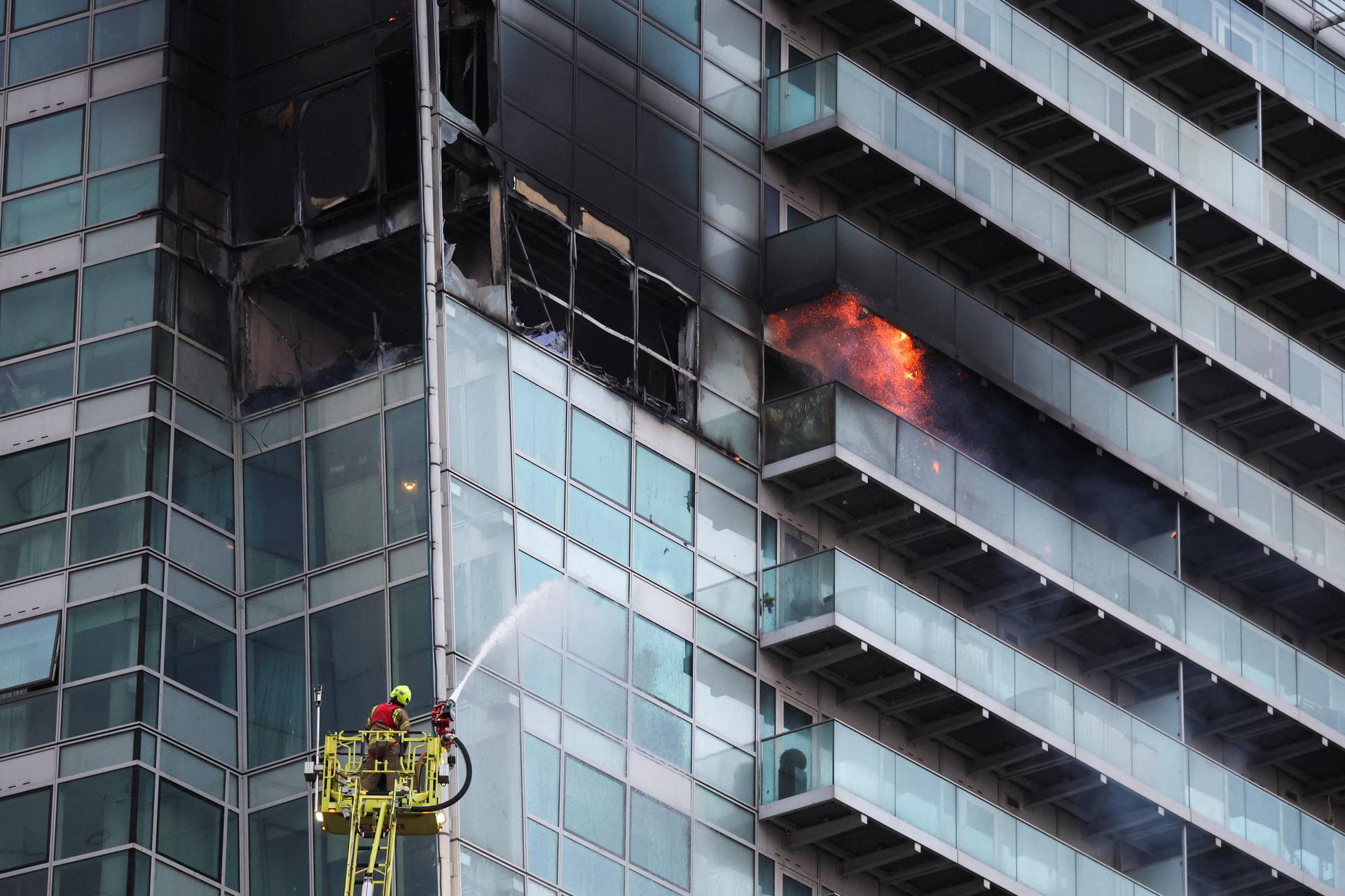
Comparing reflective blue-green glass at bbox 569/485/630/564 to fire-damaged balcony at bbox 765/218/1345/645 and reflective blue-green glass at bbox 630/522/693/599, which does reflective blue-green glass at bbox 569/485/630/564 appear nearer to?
reflective blue-green glass at bbox 630/522/693/599

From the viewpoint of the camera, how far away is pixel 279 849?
61.2 meters

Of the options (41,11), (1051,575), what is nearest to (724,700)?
(1051,575)

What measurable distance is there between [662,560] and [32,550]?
1057 cm

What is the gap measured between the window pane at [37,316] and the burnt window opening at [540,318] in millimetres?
7761

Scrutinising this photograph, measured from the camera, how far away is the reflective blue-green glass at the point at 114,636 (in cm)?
6184

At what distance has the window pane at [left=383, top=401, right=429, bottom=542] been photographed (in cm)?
6119

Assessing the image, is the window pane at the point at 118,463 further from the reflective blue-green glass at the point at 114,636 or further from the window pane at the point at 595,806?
the window pane at the point at 595,806

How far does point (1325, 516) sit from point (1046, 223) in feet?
29.9

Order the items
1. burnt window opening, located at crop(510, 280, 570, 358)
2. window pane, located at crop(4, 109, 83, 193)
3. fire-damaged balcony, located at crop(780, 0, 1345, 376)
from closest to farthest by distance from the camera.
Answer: burnt window opening, located at crop(510, 280, 570, 358) → window pane, located at crop(4, 109, 83, 193) → fire-damaged balcony, located at crop(780, 0, 1345, 376)

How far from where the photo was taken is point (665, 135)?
66.7 meters

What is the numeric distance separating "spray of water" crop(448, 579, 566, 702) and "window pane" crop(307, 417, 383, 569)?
2520 millimetres

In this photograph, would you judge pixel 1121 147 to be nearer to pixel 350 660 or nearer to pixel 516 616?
pixel 516 616

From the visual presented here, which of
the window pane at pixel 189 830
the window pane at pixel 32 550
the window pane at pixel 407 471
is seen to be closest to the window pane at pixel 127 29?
the window pane at pixel 32 550

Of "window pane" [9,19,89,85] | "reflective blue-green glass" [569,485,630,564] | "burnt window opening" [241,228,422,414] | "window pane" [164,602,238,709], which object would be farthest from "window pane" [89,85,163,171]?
"reflective blue-green glass" [569,485,630,564]
